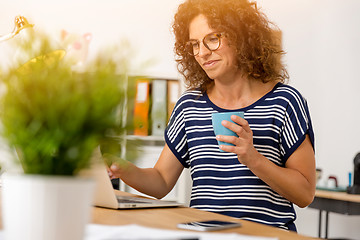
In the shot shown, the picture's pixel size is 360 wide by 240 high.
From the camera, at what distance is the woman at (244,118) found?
1.42 metres

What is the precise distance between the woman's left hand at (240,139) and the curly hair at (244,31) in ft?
1.42

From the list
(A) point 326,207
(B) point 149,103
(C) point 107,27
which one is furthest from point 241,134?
(C) point 107,27

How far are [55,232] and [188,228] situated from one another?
1.28 ft

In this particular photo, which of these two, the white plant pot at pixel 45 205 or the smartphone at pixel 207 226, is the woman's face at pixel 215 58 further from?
the white plant pot at pixel 45 205

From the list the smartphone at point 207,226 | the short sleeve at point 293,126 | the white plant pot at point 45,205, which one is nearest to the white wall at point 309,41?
the short sleeve at point 293,126

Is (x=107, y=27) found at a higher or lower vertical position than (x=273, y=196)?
higher

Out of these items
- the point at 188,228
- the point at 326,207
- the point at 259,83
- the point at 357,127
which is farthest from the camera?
the point at 357,127

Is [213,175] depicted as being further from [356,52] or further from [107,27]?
[356,52]

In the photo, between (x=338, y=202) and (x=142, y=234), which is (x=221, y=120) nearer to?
(x=142, y=234)

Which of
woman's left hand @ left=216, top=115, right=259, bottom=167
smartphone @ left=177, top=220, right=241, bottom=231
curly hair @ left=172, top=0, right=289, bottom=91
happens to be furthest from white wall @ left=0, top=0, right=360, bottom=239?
smartphone @ left=177, top=220, right=241, bottom=231

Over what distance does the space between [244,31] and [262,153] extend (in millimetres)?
437

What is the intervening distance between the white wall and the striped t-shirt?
1835mm

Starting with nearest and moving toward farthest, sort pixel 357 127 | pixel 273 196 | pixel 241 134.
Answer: pixel 241 134 → pixel 273 196 → pixel 357 127

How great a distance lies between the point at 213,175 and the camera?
4.94ft
